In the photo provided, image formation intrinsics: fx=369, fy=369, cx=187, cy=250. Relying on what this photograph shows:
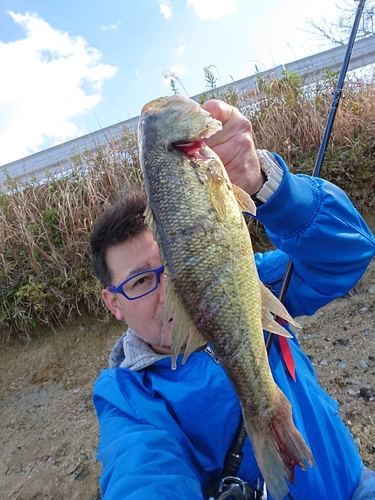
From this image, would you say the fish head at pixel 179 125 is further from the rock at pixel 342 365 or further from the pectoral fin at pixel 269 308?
the rock at pixel 342 365

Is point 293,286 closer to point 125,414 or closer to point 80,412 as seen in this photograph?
point 125,414

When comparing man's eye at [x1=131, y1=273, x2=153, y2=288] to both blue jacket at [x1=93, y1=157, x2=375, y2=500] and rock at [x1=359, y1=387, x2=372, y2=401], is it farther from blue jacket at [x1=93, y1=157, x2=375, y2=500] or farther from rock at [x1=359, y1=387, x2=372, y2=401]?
rock at [x1=359, y1=387, x2=372, y2=401]

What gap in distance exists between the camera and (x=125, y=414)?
6.25 feet

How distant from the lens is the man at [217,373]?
1674mm

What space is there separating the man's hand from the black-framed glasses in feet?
2.25

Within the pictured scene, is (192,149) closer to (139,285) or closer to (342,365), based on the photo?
(139,285)

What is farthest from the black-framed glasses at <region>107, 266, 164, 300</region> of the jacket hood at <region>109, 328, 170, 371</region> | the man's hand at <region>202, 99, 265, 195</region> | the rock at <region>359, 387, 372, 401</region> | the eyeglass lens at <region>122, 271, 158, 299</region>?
the rock at <region>359, 387, 372, 401</region>

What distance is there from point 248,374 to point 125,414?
794mm

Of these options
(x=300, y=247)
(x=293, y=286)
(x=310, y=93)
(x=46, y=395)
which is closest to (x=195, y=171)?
(x=300, y=247)

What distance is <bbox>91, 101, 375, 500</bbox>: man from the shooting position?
1.67m

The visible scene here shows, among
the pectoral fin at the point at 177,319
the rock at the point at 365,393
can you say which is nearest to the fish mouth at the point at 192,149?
the pectoral fin at the point at 177,319

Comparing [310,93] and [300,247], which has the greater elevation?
[310,93]

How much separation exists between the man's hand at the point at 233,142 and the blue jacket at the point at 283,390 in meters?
0.20

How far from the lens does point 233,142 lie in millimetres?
1664
